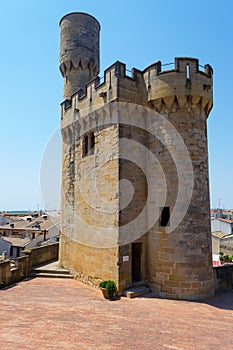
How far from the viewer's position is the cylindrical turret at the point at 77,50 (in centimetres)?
1722

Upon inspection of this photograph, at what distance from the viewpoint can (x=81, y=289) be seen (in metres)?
11.6

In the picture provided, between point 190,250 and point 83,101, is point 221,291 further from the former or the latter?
point 83,101

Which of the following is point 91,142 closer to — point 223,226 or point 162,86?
point 162,86

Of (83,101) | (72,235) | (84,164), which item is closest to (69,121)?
(83,101)

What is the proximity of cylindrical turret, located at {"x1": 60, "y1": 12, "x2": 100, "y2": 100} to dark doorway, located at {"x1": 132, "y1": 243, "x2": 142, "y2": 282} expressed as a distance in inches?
429

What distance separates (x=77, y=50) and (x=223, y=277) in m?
15.4

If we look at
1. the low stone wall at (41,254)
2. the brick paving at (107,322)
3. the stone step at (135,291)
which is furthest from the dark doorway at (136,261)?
the low stone wall at (41,254)

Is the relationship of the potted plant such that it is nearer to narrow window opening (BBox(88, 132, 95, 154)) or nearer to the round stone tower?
the round stone tower

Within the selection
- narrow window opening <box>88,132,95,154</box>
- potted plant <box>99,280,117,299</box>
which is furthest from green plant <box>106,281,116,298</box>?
narrow window opening <box>88,132,95,154</box>

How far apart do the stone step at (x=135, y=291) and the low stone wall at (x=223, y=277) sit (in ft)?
10.5

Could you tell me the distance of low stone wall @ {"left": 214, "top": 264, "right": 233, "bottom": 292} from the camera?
11.5 m

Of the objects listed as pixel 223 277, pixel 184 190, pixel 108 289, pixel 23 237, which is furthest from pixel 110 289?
pixel 23 237

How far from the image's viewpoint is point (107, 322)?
7617 mm

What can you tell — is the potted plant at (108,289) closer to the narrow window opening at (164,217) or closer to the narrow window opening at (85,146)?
the narrow window opening at (164,217)
